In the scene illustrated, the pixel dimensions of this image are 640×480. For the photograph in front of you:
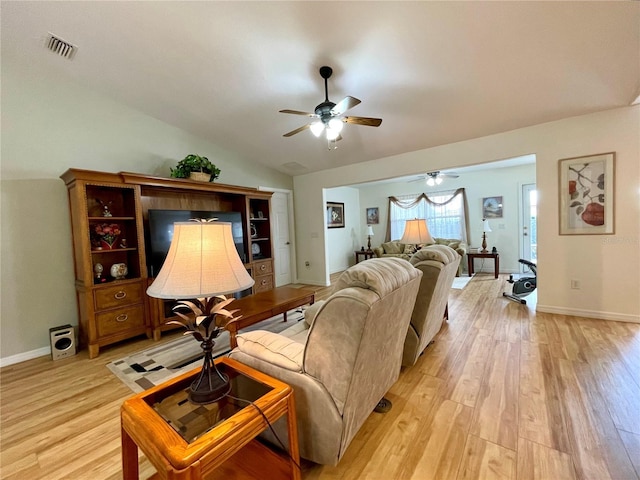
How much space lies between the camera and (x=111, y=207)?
3262 mm

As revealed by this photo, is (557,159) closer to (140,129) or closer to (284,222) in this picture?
(284,222)

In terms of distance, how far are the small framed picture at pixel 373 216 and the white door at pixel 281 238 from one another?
10.2 ft

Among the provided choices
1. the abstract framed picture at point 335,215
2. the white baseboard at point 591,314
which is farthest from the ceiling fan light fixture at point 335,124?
the abstract framed picture at point 335,215

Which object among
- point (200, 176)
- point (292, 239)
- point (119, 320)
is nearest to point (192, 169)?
point (200, 176)

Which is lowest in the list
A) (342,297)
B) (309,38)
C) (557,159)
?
(342,297)

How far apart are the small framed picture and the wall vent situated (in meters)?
6.70

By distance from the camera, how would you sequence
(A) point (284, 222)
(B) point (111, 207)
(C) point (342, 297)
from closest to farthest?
(C) point (342, 297) < (B) point (111, 207) < (A) point (284, 222)

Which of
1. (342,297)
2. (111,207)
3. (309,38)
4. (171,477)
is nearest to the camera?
(171,477)

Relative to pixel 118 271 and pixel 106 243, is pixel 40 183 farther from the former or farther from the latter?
pixel 118 271

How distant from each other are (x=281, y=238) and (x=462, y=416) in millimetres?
4449

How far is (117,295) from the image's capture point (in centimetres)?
290

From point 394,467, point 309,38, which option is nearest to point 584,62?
point 309,38

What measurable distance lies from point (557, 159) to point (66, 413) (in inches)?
212

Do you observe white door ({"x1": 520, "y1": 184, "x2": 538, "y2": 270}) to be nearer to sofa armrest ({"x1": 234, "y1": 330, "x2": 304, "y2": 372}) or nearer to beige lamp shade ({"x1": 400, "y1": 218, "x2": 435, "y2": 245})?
beige lamp shade ({"x1": 400, "y1": 218, "x2": 435, "y2": 245})
